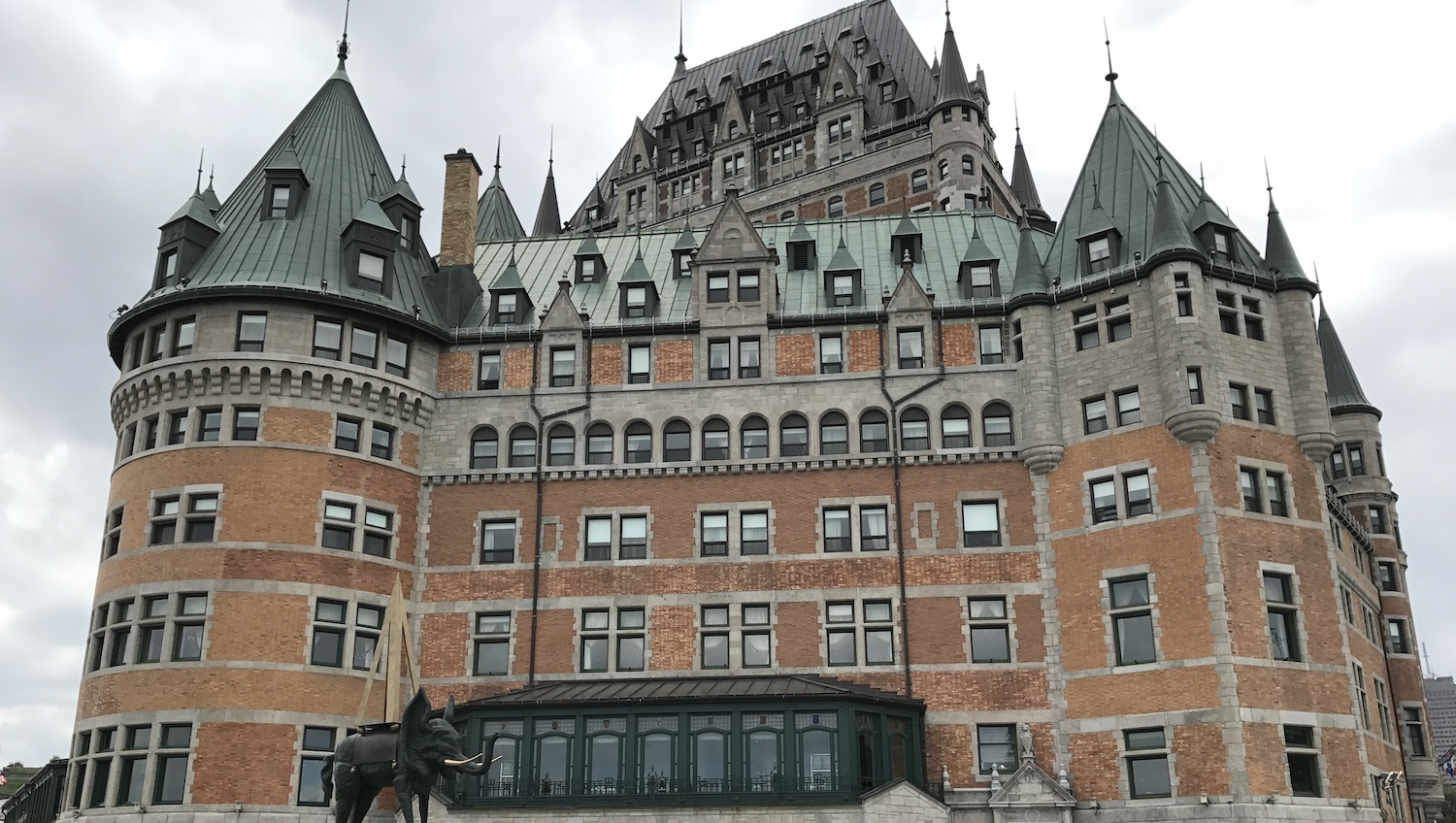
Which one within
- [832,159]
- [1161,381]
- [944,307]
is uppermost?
[832,159]

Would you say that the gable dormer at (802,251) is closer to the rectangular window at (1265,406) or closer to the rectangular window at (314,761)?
the rectangular window at (1265,406)

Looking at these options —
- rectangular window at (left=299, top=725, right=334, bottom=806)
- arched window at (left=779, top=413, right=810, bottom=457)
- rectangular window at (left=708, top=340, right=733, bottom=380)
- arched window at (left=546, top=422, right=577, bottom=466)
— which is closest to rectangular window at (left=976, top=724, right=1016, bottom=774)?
arched window at (left=779, top=413, right=810, bottom=457)

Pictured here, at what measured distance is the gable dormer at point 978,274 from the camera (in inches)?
1822

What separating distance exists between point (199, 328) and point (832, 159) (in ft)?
146

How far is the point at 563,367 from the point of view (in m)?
46.5

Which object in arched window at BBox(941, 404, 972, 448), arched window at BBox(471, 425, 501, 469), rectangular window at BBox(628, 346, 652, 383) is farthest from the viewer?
rectangular window at BBox(628, 346, 652, 383)

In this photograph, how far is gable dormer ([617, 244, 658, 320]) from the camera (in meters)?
47.2

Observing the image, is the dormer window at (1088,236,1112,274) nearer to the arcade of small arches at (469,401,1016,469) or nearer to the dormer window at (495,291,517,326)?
the arcade of small arches at (469,401,1016,469)

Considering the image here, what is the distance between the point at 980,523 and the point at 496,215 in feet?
105

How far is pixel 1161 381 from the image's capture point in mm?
41031

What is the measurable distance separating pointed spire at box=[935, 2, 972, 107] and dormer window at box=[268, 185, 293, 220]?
131ft

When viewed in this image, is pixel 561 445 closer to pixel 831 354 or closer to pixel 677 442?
pixel 677 442

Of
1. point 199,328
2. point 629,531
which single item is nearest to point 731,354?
point 629,531

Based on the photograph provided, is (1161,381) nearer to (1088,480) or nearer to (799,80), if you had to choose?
(1088,480)
